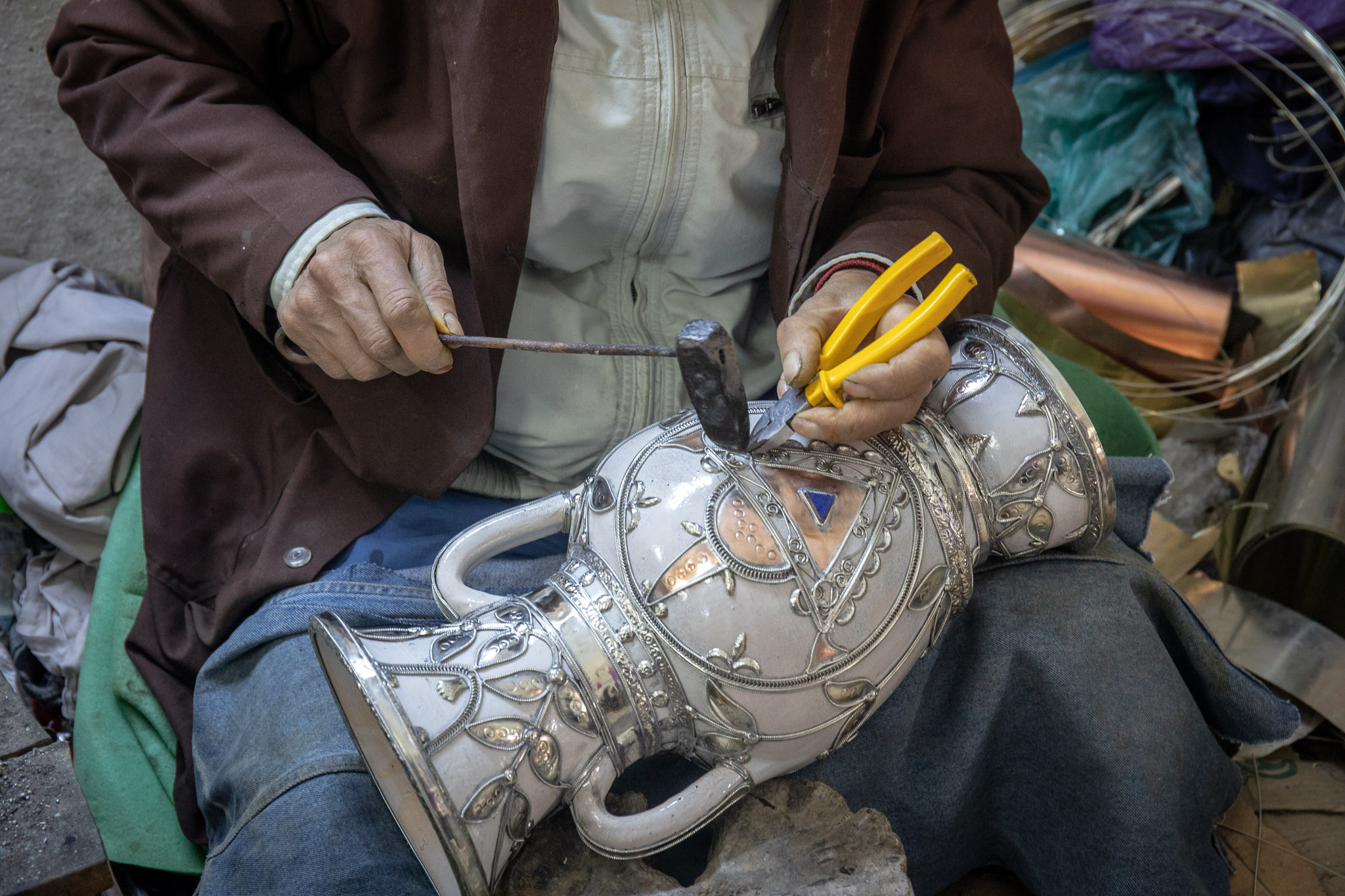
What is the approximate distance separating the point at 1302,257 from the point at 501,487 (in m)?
1.86

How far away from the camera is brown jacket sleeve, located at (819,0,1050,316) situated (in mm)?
Result: 1025

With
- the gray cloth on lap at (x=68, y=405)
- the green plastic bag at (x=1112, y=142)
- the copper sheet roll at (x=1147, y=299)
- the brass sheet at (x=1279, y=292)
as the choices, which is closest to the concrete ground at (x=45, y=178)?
the gray cloth on lap at (x=68, y=405)

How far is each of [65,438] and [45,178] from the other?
492 mm

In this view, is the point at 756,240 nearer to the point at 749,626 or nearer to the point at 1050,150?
the point at 749,626

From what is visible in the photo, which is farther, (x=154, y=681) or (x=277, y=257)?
(x=154, y=681)

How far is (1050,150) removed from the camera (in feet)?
7.72

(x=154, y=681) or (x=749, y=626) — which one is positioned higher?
(x=749, y=626)

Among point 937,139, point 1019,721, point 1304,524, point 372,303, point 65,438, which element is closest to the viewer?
point 372,303

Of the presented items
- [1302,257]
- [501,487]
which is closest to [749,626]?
[501,487]

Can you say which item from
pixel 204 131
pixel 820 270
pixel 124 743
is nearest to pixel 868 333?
pixel 820 270

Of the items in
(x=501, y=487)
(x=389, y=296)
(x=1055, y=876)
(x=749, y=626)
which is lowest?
(x=1055, y=876)

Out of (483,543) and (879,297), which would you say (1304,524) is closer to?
(879,297)

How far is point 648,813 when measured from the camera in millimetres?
721

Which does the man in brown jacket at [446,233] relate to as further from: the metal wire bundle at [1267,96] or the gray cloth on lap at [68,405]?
the metal wire bundle at [1267,96]
